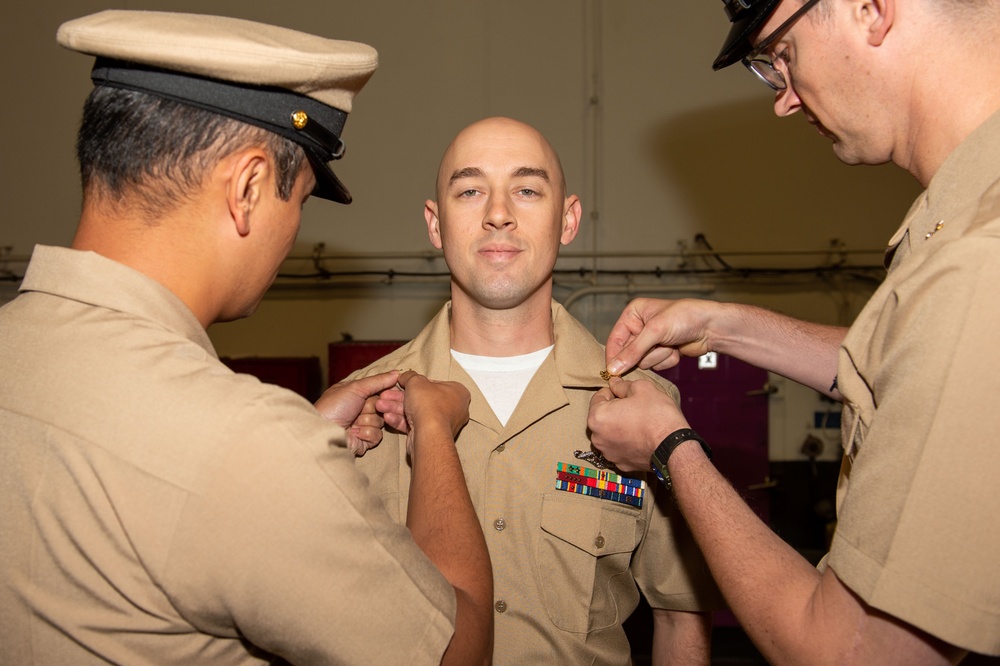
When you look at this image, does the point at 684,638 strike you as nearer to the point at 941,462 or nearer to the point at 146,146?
the point at 941,462

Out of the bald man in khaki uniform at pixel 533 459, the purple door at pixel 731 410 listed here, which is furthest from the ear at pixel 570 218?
the purple door at pixel 731 410

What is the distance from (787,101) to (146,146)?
121 centimetres

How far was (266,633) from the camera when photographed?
3.17ft

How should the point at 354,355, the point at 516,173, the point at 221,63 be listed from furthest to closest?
1. the point at 354,355
2. the point at 516,173
3. the point at 221,63

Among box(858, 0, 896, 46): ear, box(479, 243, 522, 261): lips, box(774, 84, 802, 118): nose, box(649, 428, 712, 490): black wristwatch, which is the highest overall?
box(858, 0, 896, 46): ear

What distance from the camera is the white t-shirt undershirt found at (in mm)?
1949

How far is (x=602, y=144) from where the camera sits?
464cm

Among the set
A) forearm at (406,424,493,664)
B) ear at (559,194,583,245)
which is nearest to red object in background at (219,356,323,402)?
ear at (559,194,583,245)

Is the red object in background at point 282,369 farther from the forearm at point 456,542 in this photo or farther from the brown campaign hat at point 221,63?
the brown campaign hat at point 221,63

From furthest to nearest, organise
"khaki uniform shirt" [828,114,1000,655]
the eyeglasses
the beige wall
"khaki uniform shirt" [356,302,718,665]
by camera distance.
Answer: the beige wall < "khaki uniform shirt" [356,302,718,665] < the eyeglasses < "khaki uniform shirt" [828,114,1000,655]

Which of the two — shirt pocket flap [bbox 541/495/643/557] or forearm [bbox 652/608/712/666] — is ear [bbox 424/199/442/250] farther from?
forearm [bbox 652/608/712/666]

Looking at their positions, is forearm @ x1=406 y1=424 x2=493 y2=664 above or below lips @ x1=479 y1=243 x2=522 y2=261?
below

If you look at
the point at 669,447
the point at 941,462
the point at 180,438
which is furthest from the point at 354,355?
the point at 941,462

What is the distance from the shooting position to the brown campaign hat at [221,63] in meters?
1.03
